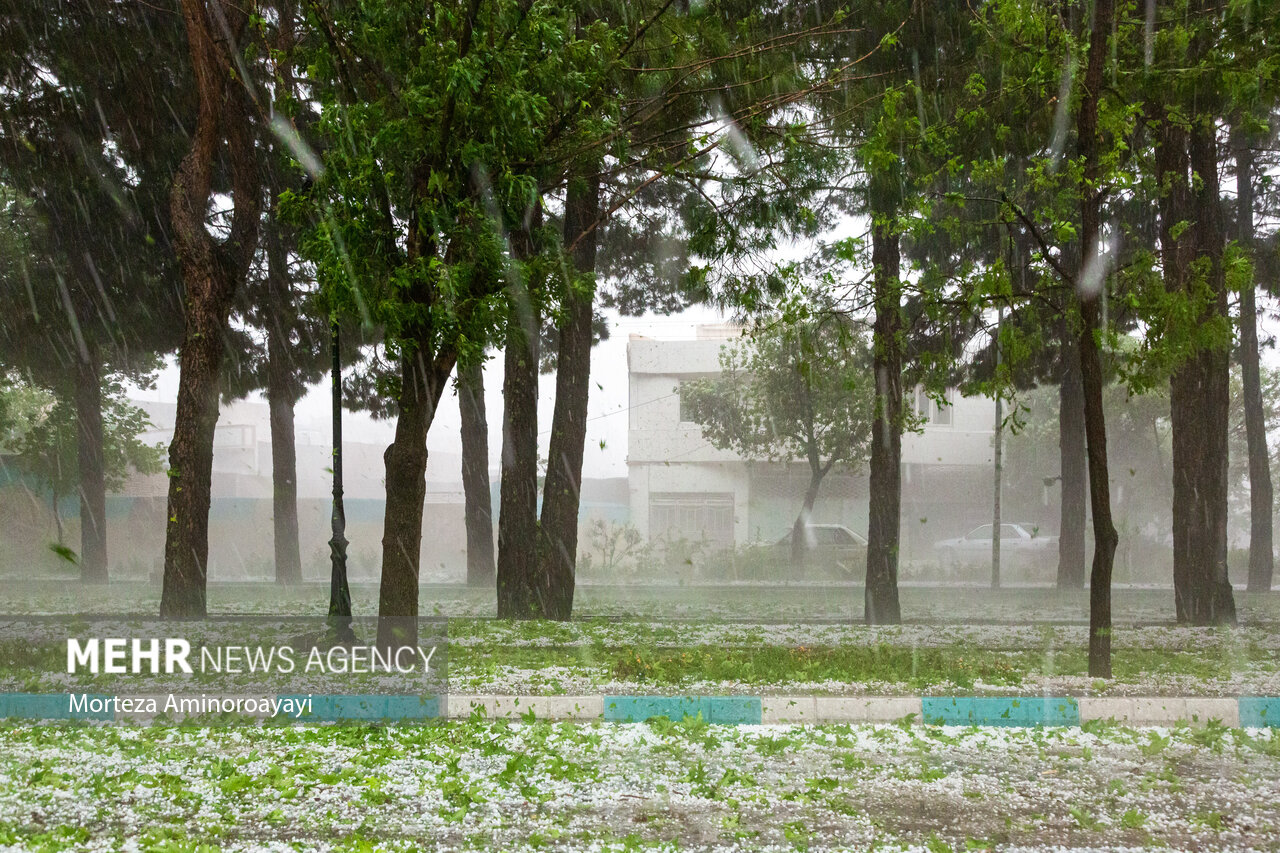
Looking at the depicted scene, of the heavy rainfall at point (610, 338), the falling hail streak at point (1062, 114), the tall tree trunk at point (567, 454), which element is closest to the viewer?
the heavy rainfall at point (610, 338)

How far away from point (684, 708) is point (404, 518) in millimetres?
3182

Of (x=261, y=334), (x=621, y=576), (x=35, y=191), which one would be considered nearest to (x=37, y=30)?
(x=35, y=191)

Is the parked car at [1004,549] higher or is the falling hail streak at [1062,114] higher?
the falling hail streak at [1062,114]

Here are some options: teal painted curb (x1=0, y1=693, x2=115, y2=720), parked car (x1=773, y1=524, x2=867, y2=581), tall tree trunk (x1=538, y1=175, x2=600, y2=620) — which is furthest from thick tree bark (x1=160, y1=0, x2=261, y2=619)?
parked car (x1=773, y1=524, x2=867, y2=581)

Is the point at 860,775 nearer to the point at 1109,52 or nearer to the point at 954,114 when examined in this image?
the point at 1109,52

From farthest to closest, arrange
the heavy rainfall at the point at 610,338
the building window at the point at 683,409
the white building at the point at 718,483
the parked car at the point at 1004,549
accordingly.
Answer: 1. the white building at the point at 718,483
2. the building window at the point at 683,409
3. the parked car at the point at 1004,549
4. the heavy rainfall at the point at 610,338

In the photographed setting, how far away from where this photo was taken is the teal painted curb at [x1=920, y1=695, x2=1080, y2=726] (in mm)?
7395

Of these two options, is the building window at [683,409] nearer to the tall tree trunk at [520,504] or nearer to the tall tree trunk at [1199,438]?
the tall tree trunk at [520,504]

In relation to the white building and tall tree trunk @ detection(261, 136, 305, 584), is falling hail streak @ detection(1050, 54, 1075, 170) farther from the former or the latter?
the white building

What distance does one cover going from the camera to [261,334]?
20031 mm

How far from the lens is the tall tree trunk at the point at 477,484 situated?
69.9ft

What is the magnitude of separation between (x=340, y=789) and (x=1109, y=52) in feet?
28.6

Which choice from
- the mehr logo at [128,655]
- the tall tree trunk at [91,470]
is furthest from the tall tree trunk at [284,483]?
the mehr logo at [128,655]

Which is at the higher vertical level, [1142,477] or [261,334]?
[261,334]
